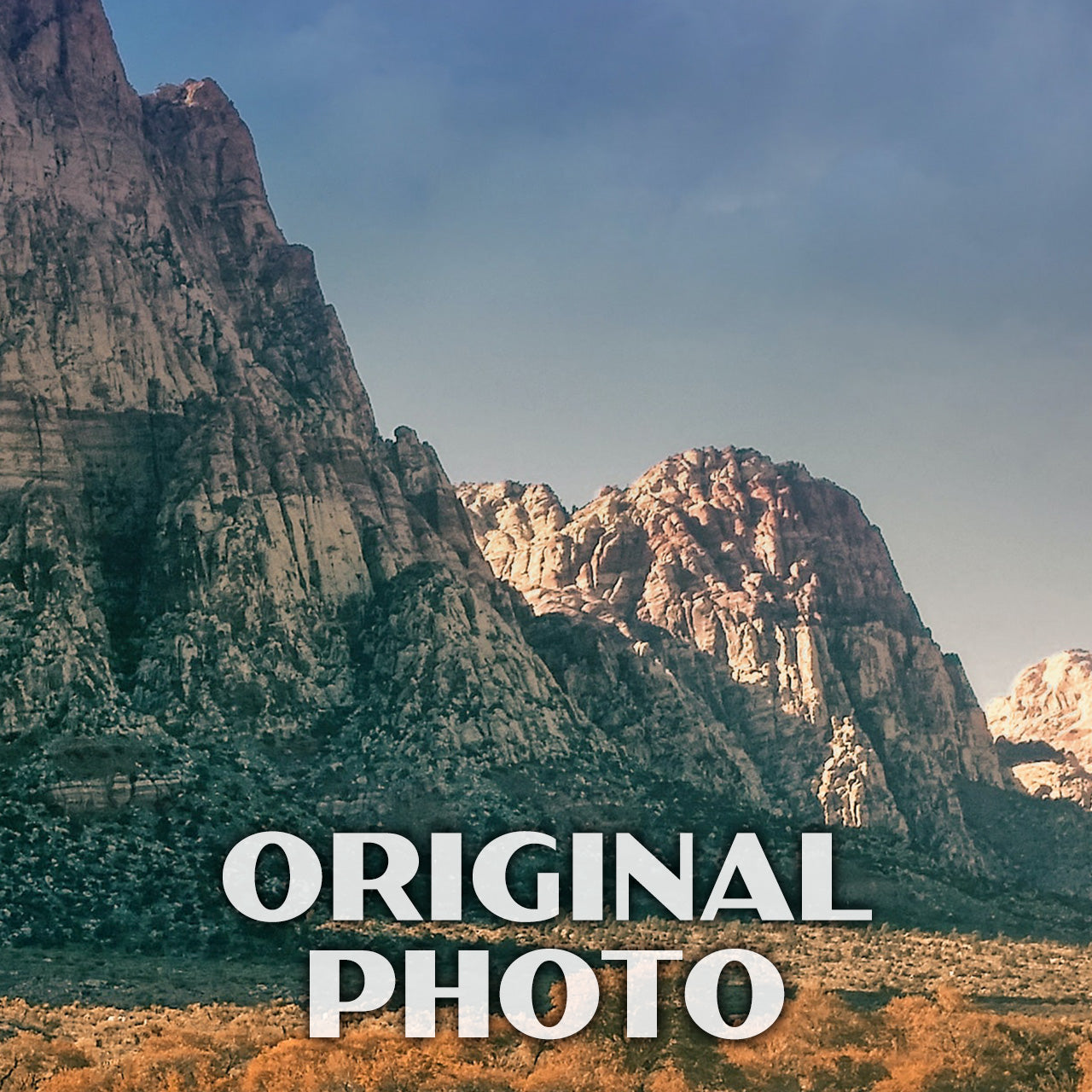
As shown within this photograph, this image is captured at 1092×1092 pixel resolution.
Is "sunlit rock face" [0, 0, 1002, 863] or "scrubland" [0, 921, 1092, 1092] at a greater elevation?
"sunlit rock face" [0, 0, 1002, 863]

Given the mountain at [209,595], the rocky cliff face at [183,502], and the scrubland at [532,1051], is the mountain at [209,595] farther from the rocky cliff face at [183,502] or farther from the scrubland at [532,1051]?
the scrubland at [532,1051]

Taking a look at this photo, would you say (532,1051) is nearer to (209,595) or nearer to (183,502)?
(209,595)

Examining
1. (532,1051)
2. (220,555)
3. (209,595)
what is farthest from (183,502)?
(532,1051)

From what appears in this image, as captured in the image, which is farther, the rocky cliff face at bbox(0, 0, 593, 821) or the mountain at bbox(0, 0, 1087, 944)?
the rocky cliff face at bbox(0, 0, 593, 821)

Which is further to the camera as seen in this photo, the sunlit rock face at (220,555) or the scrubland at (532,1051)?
the sunlit rock face at (220,555)

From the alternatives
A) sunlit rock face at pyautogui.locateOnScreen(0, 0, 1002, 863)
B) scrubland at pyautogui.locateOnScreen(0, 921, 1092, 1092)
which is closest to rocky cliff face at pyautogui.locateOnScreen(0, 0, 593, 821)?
sunlit rock face at pyautogui.locateOnScreen(0, 0, 1002, 863)

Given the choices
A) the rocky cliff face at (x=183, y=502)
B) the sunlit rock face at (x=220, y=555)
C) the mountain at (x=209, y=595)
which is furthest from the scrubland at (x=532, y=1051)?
the rocky cliff face at (x=183, y=502)

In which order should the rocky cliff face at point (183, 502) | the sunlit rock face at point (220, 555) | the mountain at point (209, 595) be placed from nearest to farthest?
the mountain at point (209, 595)
the sunlit rock face at point (220, 555)
the rocky cliff face at point (183, 502)

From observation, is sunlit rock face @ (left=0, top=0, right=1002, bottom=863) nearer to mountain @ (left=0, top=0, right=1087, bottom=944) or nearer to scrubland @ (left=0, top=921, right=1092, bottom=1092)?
mountain @ (left=0, top=0, right=1087, bottom=944)

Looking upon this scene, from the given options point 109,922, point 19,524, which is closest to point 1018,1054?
point 109,922

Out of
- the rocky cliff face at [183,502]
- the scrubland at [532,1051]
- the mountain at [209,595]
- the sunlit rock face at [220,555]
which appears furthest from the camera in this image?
the rocky cliff face at [183,502]

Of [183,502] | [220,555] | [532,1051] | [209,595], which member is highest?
[183,502]
